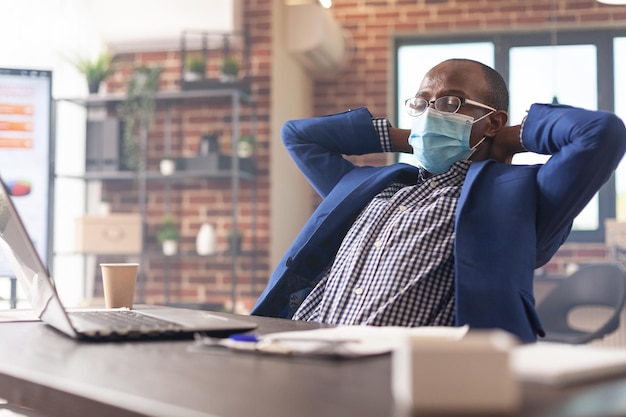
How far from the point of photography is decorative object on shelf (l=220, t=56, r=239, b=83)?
511 centimetres

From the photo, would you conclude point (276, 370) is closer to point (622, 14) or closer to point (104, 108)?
point (104, 108)

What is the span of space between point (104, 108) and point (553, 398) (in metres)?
5.24

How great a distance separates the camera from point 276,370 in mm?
823

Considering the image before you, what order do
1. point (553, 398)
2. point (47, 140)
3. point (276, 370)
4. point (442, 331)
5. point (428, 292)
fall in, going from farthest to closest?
point (47, 140) < point (428, 292) < point (442, 331) < point (276, 370) < point (553, 398)

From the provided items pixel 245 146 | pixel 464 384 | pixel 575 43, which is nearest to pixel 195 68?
pixel 245 146

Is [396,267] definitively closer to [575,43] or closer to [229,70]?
[229,70]

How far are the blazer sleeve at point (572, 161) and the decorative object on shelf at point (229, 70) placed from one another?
3.55 metres

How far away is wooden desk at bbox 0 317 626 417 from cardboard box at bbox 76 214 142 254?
4.08 metres

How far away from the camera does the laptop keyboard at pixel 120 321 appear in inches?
44.1

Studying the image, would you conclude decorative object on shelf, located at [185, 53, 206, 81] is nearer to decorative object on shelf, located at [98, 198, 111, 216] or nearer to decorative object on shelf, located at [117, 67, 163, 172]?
decorative object on shelf, located at [117, 67, 163, 172]

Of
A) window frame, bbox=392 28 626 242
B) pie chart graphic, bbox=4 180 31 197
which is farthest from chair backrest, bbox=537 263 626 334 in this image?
pie chart graphic, bbox=4 180 31 197

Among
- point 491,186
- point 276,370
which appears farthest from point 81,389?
point 491,186

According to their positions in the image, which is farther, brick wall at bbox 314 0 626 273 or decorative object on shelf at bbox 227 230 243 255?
brick wall at bbox 314 0 626 273

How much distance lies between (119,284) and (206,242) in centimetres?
360
